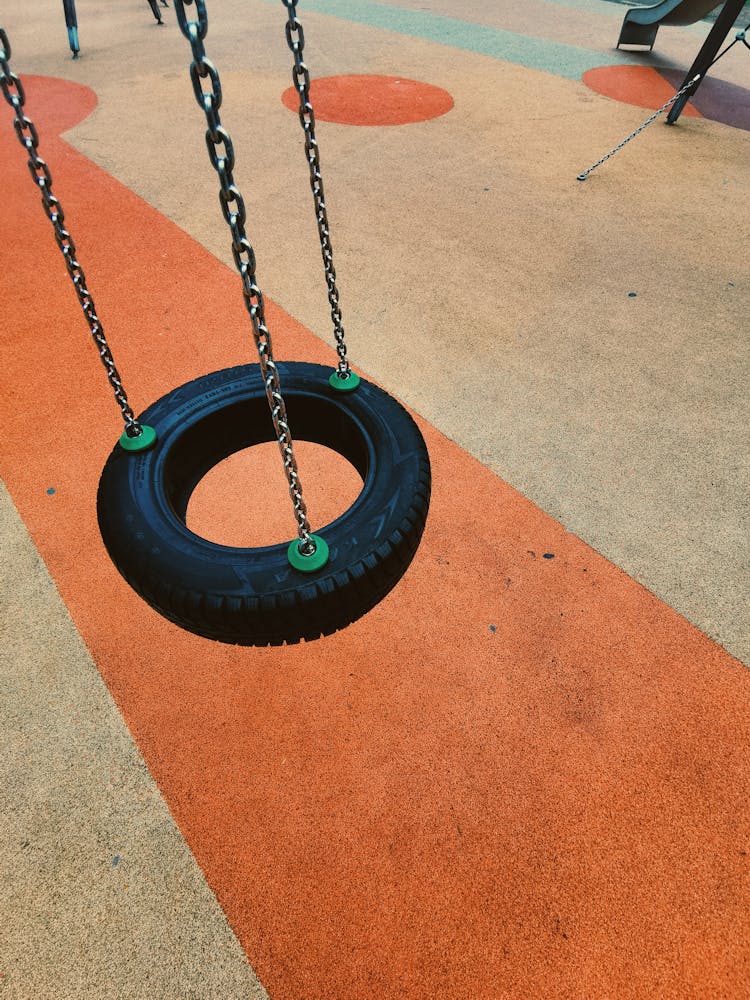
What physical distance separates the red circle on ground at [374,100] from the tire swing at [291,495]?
5.10 metres

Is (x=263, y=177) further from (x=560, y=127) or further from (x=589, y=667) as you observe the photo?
(x=589, y=667)

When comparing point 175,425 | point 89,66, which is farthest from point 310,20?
point 175,425

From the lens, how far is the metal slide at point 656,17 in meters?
6.63

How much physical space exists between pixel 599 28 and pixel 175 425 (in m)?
10.2

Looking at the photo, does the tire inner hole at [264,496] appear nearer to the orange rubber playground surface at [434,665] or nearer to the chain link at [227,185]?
the orange rubber playground surface at [434,665]

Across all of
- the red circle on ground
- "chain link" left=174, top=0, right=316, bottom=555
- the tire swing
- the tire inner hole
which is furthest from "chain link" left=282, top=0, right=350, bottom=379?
the red circle on ground

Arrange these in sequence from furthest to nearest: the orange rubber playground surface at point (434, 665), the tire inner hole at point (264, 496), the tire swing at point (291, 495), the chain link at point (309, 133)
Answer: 1. the tire inner hole at point (264, 496)
2. the orange rubber playground surface at point (434, 665)
3. the tire swing at point (291, 495)
4. the chain link at point (309, 133)

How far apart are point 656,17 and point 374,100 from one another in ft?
12.9

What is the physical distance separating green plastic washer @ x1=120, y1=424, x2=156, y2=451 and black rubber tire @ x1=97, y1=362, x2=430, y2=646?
0.02 meters

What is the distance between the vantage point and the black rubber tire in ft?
4.70

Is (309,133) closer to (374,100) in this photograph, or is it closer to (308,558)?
(308,558)

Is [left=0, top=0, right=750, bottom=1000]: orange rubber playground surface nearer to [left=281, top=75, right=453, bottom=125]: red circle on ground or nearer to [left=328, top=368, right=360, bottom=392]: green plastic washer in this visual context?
[left=328, top=368, right=360, bottom=392]: green plastic washer

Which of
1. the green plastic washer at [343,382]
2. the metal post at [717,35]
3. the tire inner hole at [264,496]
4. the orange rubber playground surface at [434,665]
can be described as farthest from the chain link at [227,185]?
the metal post at [717,35]

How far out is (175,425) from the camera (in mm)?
1827
